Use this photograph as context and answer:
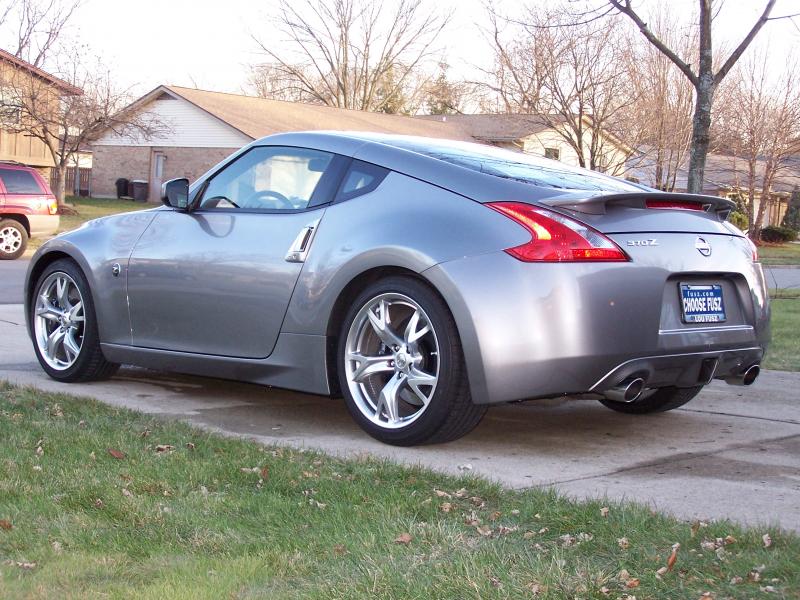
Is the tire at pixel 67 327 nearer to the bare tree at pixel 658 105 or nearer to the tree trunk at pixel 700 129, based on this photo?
the tree trunk at pixel 700 129

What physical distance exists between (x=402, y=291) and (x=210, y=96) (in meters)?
44.4

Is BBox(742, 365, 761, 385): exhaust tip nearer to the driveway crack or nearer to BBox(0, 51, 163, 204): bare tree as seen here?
the driveway crack

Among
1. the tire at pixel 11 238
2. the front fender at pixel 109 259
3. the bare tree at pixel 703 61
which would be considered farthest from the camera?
Result: the tire at pixel 11 238

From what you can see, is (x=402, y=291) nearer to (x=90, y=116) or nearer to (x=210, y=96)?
(x=90, y=116)

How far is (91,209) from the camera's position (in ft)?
130

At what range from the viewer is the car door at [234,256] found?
5.41 m

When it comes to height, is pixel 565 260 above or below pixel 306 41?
below

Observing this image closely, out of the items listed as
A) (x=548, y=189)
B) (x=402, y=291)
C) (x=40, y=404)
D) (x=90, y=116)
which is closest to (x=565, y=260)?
(x=548, y=189)

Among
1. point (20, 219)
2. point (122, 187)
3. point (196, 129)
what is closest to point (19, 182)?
point (20, 219)

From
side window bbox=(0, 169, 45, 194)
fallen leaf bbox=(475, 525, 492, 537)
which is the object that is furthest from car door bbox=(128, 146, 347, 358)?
side window bbox=(0, 169, 45, 194)

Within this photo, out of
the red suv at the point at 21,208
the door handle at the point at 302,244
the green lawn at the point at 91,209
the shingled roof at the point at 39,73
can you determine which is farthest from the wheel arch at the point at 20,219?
the door handle at the point at 302,244

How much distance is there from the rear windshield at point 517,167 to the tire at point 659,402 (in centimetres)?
113

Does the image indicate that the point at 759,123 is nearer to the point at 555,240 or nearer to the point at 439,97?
the point at 439,97

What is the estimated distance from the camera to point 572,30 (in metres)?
25.7
